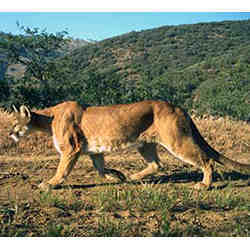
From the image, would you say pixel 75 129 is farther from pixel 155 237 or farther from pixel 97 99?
pixel 97 99

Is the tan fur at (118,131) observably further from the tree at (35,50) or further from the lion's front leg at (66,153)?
the tree at (35,50)

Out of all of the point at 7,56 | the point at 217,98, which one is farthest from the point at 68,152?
the point at 217,98

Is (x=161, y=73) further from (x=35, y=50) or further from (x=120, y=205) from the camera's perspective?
(x=120, y=205)

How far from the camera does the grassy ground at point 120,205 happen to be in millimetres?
4344

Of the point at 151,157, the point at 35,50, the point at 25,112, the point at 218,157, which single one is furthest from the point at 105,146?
the point at 35,50

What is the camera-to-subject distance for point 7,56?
19312 mm

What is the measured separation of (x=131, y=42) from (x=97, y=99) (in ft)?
98.3

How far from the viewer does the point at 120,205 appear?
521 centimetres

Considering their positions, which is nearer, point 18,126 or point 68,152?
point 68,152

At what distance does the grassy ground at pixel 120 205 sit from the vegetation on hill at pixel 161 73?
349 inches

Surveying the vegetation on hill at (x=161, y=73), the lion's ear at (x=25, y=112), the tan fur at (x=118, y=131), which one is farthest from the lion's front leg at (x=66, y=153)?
the vegetation on hill at (x=161, y=73)

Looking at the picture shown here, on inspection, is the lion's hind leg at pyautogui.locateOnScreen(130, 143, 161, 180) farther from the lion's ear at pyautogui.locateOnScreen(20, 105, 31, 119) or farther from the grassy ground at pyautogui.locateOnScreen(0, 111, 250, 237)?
the lion's ear at pyautogui.locateOnScreen(20, 105, 31, 119)

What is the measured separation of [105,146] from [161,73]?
26767 mm

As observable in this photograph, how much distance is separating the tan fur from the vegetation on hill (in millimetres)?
8624
